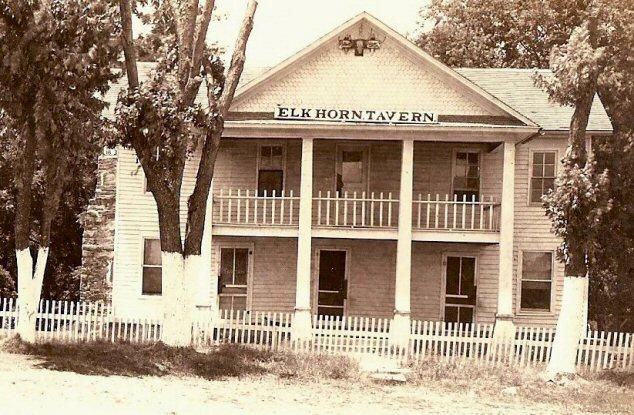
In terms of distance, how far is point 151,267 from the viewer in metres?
21.6

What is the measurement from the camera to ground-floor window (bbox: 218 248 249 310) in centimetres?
2158

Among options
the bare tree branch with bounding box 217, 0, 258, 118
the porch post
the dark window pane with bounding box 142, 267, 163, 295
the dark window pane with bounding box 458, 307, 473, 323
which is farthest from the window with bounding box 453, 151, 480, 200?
the dark window pane with bounding box 142, 267, 163, 295

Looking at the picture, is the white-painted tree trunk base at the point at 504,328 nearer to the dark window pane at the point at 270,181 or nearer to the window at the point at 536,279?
the window at the point at 536,279

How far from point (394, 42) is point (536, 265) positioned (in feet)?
25.1

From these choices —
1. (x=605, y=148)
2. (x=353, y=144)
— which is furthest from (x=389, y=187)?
(x=605, y=148)

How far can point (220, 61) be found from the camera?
17.6 meters

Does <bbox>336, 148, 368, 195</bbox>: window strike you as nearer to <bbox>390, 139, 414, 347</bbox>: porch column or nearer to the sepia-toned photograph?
the sepia-toned photograph

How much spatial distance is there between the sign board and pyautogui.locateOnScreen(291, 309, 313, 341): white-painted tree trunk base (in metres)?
4.83

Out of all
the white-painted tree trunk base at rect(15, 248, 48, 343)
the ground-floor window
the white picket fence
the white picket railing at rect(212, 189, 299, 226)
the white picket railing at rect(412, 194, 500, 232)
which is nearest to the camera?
the white-painted tree trunk base at rect(15, 248, 48, 343)

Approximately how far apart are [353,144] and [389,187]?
1.60 meters

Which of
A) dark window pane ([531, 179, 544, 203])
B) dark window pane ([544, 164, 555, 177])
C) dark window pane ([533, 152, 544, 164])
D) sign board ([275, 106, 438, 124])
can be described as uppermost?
sign board ([275, 106, 438, 124])

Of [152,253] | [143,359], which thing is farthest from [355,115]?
[143,359]

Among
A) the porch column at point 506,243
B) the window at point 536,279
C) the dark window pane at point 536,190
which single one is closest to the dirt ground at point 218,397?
the porch column at point 506,243

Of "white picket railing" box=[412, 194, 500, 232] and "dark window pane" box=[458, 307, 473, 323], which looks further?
"dark window pane" box=[458, 307, 473, 323]
